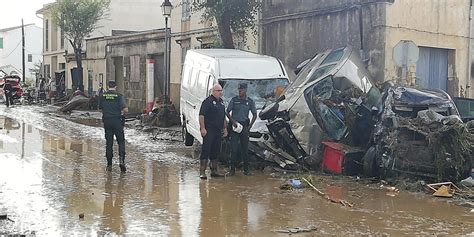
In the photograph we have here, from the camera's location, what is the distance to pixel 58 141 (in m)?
17.7

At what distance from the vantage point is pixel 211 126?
38.5 ft

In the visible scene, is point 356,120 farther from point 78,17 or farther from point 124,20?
point 124,20

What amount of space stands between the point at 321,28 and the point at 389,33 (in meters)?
2.77

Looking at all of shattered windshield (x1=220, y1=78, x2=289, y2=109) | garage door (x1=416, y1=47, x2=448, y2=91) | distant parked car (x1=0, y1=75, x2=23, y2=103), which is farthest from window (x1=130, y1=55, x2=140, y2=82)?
shattered windshield (x1=220, y1=78, x2=289, y2=109)

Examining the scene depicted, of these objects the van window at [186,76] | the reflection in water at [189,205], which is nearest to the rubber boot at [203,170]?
the reflection in water at [189,205]

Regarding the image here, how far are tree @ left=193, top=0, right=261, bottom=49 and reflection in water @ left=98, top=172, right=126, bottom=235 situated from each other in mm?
9130

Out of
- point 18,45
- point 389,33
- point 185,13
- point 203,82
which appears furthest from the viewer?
point 18,45

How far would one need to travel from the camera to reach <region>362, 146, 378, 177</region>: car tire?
1160 centimetres

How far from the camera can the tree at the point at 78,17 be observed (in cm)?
3606

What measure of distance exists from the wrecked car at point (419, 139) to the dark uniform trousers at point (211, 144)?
2.70m

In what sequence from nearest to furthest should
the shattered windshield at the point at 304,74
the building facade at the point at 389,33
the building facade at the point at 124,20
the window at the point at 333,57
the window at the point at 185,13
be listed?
the shattered windshield at the point at 304,74
the window at the point at 333,57
the building facade at the point at 389,33
the window at the point at 185,13
the building facade at the point at 124,20

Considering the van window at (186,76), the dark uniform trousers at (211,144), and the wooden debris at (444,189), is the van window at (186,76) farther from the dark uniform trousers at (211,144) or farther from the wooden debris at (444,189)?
the wooden debris at (444,189)

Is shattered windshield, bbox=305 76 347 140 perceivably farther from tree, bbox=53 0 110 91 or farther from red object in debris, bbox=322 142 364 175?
tree, bbox=53 0 110 91

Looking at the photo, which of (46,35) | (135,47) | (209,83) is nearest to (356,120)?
(209,83)
